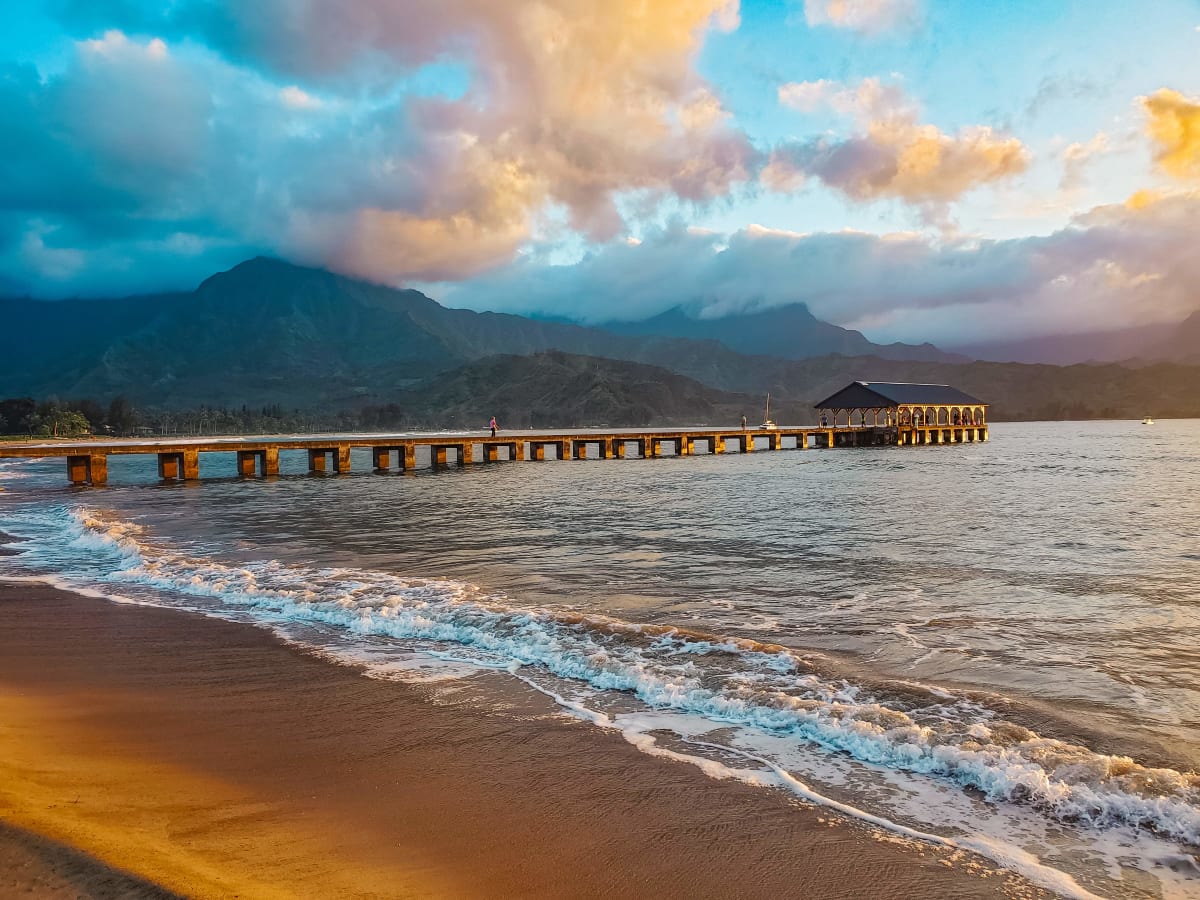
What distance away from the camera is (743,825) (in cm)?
524

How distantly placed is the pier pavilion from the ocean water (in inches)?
2284

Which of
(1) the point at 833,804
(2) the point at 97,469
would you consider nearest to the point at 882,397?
(2) the point at 97,469

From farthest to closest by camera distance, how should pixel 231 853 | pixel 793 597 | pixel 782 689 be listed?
pixel 793 597, pixel 782 689, pixel 231 853

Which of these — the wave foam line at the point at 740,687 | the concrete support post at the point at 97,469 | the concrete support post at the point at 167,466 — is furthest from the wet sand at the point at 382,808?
the concrete support post at the point at 167,466

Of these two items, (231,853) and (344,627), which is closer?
(231,853)

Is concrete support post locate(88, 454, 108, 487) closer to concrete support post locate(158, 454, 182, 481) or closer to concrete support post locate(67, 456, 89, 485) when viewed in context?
concrete support post locate(67, 456, 89, 485)

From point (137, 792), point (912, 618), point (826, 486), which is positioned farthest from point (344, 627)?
point (826, 486)

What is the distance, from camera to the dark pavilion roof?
85.5 meters

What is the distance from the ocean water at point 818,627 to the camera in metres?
5.84

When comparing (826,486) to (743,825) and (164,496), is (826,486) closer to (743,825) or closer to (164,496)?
(164,496)

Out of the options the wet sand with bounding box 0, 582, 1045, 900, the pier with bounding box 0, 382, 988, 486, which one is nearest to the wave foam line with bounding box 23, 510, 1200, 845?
the wet sand with bounding box 0, 582, 1045, 900

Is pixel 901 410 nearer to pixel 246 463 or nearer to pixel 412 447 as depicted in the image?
pixel 412 447

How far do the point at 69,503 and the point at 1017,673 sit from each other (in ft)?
118

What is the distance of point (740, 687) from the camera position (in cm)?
822
